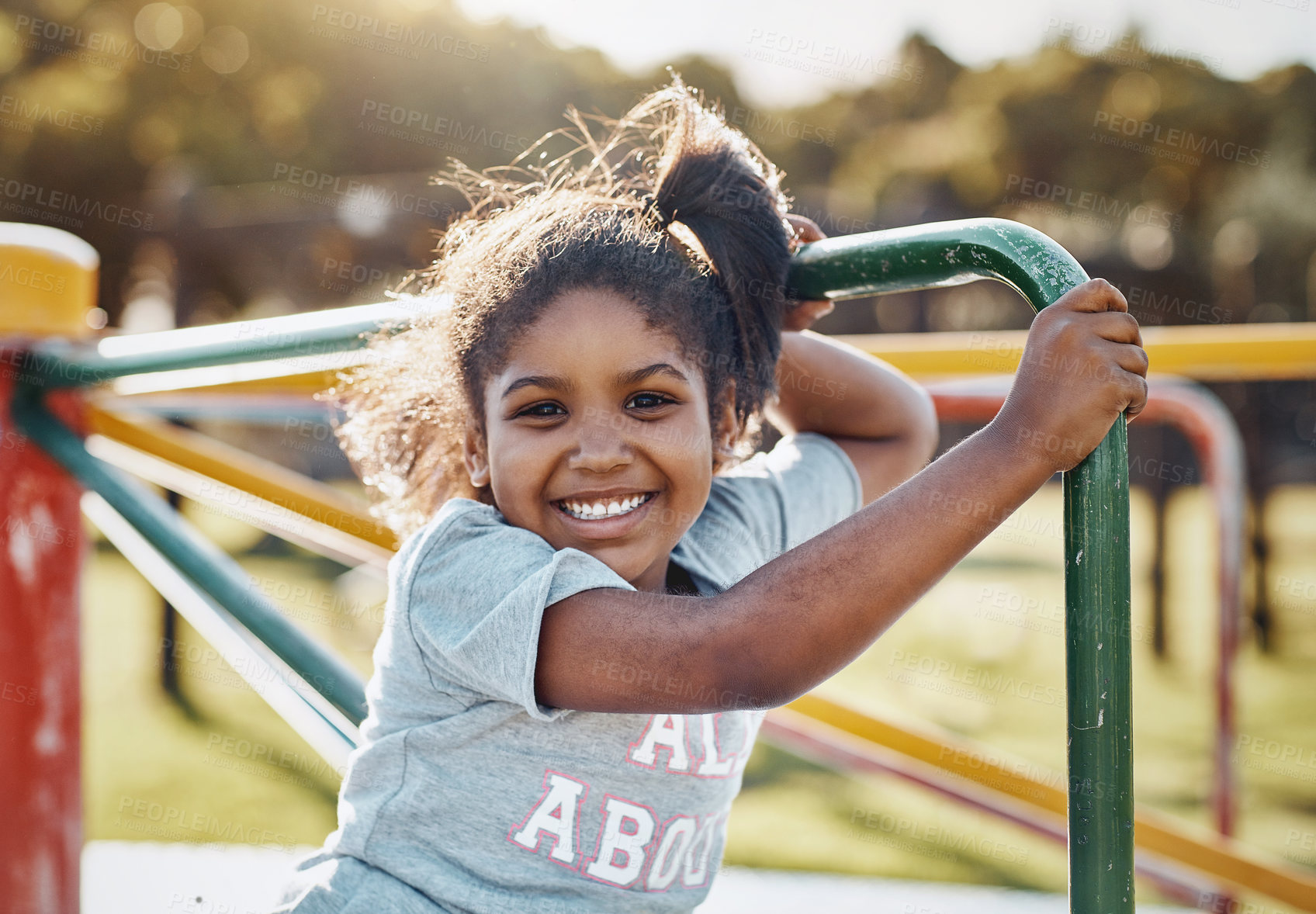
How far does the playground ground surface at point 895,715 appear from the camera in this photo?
9.49ft

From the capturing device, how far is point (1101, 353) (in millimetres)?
768

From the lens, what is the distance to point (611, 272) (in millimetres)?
1105

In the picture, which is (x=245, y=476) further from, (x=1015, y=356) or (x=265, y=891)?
(x=1015, y=356)

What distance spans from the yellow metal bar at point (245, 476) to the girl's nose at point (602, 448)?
49 centimetres

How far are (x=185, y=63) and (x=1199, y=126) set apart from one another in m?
15.8

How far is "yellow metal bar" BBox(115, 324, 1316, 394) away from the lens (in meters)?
1.34

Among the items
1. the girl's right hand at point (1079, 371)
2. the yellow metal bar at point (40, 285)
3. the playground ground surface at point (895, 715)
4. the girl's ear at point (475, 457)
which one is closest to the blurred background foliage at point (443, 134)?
the playground ground surface at point (895, 715)

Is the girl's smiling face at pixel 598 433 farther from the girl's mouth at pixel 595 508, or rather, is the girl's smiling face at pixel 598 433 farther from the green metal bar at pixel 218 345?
the green metal bar at pixel 218 345

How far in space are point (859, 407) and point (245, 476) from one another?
0.85 meters

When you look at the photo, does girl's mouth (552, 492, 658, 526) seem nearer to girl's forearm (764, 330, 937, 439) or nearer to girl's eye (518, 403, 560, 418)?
girl's eye (518, 403, 560, 418)

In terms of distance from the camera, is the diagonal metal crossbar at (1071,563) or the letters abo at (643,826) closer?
the diagonal metal crossbar at (1071,563)

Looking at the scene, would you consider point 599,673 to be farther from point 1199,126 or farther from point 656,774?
point 1199,126

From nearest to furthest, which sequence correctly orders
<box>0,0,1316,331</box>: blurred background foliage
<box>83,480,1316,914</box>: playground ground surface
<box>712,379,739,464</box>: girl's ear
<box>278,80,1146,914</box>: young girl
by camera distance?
<box>278,80,1146,914</box>: young girl, <box>712,379,739,464</box>: girl's ear, <box>83,480,1316,914</box>: playground ground surface, <box>0,0,1316,331</box>: blurred background foliage

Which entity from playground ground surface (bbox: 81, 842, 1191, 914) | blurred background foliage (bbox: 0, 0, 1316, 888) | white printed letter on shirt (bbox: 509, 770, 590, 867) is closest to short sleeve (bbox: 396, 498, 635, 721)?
white printed letter on shirt (bbox: 509, 770, 590, 867)
